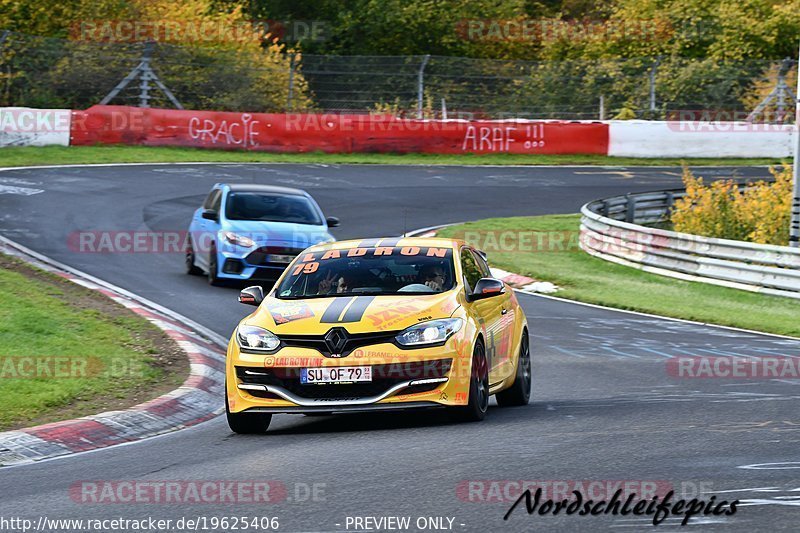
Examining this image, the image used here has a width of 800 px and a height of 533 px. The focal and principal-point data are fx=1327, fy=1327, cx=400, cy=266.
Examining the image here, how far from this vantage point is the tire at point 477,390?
9898 mm

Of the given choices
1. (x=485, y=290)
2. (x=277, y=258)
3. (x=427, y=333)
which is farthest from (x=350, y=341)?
(x=277, y=258)

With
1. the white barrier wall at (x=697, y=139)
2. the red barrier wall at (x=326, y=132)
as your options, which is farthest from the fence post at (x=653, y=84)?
the red barrier wall at (x=326, y=132)

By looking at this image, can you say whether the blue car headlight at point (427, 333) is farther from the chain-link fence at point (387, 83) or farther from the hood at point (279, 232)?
the chain-link fence at point (387, 83)

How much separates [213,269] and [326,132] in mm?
20366

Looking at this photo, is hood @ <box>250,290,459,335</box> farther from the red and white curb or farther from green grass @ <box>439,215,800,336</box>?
green grass @ <box>439,215,800,336</box>

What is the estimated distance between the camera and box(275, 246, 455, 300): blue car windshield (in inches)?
423

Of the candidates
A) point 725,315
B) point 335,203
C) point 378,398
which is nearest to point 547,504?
point 378,398

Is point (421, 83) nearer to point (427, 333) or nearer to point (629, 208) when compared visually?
point (629, 208)

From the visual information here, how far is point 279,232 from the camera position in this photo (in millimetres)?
20016

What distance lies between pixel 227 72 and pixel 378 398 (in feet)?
118

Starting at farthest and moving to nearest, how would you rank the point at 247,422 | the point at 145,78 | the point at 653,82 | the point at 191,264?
the point at 653,82
the point at 145,78
the point at 191,264
the point at 247,422

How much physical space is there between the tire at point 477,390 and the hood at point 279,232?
9.83 meters

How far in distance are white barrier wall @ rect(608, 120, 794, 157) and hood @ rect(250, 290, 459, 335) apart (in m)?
33.5

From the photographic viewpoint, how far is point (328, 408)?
969cm
